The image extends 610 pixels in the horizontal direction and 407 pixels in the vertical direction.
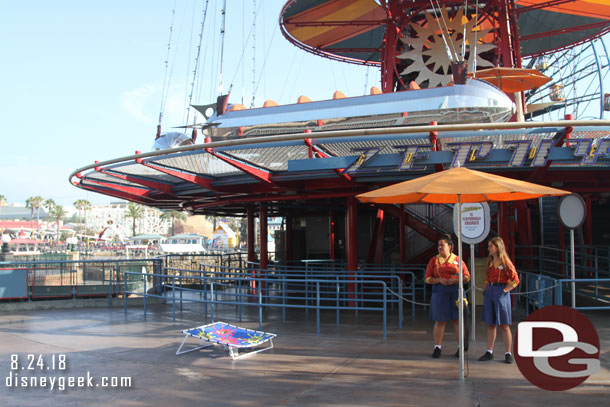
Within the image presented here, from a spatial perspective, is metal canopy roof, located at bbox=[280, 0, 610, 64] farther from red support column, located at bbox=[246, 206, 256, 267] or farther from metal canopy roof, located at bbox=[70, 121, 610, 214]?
metal canopy roof, located at bbox=[70, 121, 610, 214]

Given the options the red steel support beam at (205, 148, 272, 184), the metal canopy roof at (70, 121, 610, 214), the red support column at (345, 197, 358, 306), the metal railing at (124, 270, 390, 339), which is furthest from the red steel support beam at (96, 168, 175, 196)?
the red support column at (345, 197, 358, 306)

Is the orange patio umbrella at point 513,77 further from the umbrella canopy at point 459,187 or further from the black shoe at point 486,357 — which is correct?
the black shoe at point 486,357

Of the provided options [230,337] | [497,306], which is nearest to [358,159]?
[230,337]

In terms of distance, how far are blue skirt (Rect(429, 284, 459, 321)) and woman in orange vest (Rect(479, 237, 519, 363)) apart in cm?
46

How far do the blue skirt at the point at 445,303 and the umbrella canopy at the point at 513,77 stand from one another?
11894mm

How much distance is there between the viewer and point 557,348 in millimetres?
6762

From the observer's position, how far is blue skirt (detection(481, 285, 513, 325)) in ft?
25.3

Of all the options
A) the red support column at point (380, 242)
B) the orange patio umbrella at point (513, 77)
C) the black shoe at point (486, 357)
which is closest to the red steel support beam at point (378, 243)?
the red support column at point (380, 242)

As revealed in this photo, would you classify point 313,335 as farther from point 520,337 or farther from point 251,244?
point 251,244

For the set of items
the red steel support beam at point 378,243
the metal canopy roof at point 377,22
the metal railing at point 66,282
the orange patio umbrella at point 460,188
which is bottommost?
the metal railing at point 66,282

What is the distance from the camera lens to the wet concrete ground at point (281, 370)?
6.31 m

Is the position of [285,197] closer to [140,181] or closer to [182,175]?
[182,175]

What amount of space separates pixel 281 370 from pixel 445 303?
8.31ft

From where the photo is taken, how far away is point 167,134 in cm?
1875
